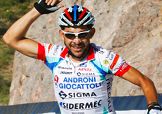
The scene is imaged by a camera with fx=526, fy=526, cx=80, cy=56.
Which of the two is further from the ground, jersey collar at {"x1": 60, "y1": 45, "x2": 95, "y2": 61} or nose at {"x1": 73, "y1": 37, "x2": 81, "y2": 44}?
nose at {"x1": 73, "y1": 37, "x2": 81, "y2": 44}

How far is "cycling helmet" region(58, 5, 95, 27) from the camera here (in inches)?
192

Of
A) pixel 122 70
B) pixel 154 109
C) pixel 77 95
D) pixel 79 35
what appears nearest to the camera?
pixel 154 109

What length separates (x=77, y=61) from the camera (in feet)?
16.4

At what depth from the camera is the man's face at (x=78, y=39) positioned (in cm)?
481

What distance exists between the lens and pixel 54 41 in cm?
1198

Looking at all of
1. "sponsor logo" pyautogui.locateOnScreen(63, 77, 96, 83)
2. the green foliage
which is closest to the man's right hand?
"sponsor logo" pyautogui.locateOnScreen(63, 77, 96, 83)

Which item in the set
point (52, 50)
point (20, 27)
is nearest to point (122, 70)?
point (52, 50)

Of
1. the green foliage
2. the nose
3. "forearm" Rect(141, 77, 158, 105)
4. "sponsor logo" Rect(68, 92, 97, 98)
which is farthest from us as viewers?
the green foliage

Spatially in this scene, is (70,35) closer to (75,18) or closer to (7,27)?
(75,18)

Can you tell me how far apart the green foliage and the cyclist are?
10.2 m

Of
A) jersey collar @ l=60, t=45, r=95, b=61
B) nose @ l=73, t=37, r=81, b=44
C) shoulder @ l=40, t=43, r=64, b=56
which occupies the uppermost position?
nose @ l=73, t=37, r=81, b=44

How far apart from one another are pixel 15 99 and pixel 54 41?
164 centimetres

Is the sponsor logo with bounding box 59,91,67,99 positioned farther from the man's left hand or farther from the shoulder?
the man's left hand

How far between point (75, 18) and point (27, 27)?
1.59 feet
